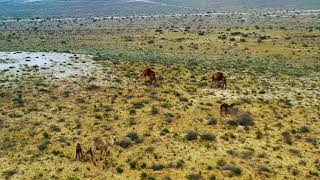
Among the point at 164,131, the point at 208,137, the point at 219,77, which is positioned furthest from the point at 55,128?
the point at 219,77

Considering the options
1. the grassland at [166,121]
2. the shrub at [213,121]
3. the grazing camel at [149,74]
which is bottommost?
the grassland at [166,121]

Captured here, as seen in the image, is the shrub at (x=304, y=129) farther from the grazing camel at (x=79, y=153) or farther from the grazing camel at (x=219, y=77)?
the grazing camel at (x=79, y=153)

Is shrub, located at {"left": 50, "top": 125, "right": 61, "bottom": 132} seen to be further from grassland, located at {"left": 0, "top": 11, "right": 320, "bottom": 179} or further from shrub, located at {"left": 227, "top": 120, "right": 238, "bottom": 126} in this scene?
shrub, located at {"left": 227, "top": 120, "right": 238, "bottom": 126}

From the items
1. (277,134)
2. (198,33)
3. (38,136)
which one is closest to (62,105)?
(38,136)

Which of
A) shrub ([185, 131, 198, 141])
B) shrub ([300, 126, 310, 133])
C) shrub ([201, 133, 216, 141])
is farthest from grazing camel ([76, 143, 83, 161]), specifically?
shrub ([300, 126, 310, 133])

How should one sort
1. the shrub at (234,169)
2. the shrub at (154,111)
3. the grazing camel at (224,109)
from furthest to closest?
the shrub at (154,111), the grazing camel at (224,109), the shrub at (234,169)

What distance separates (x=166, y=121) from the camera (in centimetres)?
2866

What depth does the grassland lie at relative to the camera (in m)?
22.3

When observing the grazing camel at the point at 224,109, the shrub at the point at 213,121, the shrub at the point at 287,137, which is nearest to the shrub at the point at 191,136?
the shrub at the point at 213,121

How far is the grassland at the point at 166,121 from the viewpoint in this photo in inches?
877

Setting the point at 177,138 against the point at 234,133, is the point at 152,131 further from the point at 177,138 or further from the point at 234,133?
the point at 234,133

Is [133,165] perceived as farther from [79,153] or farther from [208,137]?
[208,137]

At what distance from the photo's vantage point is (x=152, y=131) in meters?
27.0

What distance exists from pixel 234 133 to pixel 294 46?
40548 mm
